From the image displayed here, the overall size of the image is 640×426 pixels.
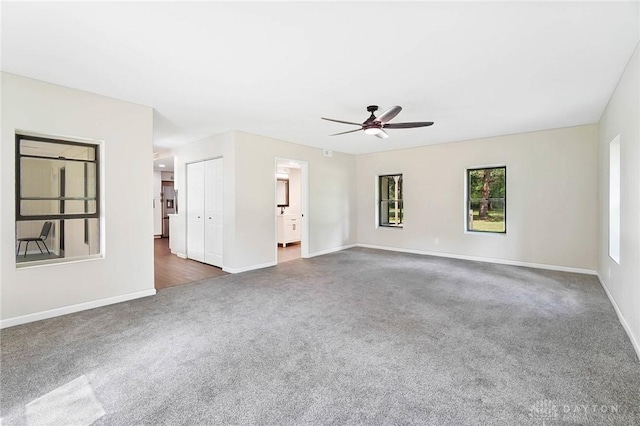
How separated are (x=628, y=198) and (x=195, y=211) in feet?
21.5

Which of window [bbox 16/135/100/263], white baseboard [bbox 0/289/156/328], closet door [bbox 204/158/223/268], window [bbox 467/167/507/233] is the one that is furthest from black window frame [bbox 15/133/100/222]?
window [bbox 467/167/507/233]

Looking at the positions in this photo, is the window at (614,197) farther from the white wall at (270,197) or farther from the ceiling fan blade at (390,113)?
the white wall at (270,197)

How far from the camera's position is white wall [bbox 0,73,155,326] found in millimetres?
2918

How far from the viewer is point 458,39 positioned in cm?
232

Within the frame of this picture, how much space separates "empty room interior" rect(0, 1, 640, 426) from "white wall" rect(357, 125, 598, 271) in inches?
1.6

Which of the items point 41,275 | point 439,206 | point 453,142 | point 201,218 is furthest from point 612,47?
point 201,218

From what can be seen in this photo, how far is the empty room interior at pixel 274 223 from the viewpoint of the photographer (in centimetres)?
194

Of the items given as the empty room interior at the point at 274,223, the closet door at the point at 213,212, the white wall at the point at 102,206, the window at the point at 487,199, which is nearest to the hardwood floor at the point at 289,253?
the empty room interior at the point at 274,223

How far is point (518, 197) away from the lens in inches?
219

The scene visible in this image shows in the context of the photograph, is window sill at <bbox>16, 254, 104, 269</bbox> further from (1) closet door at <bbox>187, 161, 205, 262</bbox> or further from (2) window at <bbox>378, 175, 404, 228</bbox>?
(2) window at <bbox>378, 175, 404, 228</bbox>

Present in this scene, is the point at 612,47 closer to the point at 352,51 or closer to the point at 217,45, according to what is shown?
the point at 352,51

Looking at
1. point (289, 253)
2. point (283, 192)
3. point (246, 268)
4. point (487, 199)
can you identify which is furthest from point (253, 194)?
point (487, 199)

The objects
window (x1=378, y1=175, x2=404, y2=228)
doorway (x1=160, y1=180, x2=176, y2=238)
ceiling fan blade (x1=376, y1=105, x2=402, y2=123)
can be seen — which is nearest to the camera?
ceiling fan blade (x1=376, y1=105, x2=402, y2=123)

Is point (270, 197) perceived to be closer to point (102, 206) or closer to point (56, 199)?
point (102, 206)
